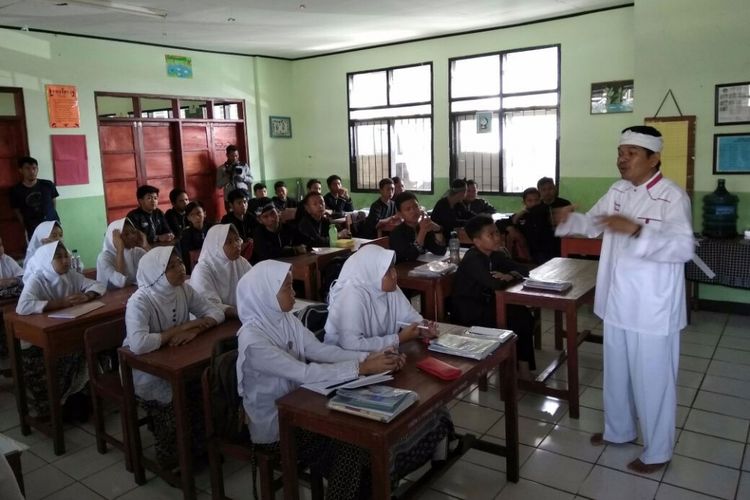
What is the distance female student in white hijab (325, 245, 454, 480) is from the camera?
2.52 metres

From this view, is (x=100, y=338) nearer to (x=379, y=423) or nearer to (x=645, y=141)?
(x=379, y=423)

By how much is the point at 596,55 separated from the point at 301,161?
4.73m

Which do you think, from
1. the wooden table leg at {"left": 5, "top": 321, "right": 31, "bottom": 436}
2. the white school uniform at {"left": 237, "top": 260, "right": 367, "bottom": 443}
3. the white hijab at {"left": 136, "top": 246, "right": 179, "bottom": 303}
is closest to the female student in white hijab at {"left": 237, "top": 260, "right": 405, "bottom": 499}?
the white school uniform at {"left": 237, "top": 260, "right": 367, "bottom": 443}

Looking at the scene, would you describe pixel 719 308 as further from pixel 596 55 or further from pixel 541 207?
pixel 596 55

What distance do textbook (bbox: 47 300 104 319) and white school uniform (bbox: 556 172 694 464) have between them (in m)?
2.57

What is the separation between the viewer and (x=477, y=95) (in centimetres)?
749

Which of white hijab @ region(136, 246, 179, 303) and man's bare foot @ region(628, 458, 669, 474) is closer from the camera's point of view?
man's bare foot @ region(628, 458, 669, 474)

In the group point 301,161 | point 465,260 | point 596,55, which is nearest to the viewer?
point 465,260

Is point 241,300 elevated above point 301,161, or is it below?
below

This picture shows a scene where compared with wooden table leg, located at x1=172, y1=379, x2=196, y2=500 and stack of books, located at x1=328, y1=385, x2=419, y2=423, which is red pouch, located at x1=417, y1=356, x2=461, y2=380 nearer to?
stack of books, located at x1=328, y1=385, x2=419, y2=423

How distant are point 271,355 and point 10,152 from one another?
5547 millimetres


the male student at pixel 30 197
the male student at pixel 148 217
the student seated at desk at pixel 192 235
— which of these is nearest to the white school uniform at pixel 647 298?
the student seated at desk at pixel 192 235

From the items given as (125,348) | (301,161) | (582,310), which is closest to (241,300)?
(125,348)

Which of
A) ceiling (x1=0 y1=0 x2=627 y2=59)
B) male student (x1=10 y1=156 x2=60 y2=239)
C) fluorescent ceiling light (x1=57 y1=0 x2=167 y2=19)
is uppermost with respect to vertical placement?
ceiling (x1=0 y1=0 x2=627 y2=59)
